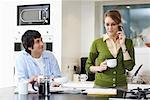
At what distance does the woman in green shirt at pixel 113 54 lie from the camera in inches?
101

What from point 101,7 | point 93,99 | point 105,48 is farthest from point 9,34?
point 93,99

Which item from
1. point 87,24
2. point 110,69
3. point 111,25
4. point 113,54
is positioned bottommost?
point 110,69

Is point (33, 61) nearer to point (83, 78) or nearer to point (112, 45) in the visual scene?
point (112, 45)

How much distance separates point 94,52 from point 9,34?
177cm

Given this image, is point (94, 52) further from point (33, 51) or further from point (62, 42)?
point (62, 42)

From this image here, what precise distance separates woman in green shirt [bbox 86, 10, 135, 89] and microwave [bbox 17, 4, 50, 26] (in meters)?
1.40

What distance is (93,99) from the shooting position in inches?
75.4

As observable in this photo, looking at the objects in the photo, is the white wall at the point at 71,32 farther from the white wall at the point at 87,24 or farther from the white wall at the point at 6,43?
the white wall at the point at 6,43

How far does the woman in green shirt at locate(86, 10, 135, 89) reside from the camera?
2.56 m

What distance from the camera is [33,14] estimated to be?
13.0 ft

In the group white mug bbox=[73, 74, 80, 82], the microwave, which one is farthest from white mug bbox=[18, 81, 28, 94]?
white mug bbox=[73, 74, 80, 82]

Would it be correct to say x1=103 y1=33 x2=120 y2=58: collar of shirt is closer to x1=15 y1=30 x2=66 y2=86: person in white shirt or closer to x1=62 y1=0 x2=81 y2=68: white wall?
x1=15 y1=30 x2=66 y2=86: person in white shirt

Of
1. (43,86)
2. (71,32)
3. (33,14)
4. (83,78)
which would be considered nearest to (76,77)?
(83,78)

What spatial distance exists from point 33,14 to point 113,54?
1.66m
